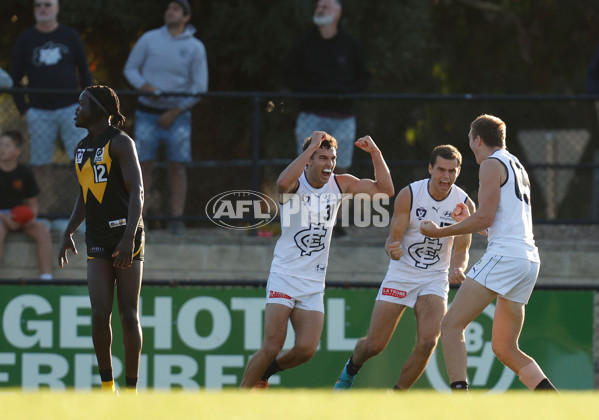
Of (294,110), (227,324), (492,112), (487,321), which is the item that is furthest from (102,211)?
(492,112)

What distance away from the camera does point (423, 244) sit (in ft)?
30.3

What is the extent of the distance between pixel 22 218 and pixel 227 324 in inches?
98.6

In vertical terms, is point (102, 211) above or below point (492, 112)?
below

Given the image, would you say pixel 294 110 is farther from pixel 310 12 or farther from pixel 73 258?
pixel 73 258

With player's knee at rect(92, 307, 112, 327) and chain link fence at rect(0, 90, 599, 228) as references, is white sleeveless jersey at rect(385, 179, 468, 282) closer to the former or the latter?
chain link fence at rect(0, 90, 599, 228)

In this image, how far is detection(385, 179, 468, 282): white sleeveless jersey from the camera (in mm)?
9219

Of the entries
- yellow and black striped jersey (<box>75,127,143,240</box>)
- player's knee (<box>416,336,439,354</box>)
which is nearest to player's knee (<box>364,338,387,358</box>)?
player's knee (<box>416,336,439,354</box>)

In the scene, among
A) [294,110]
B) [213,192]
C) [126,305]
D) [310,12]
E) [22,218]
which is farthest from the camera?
[310,12]

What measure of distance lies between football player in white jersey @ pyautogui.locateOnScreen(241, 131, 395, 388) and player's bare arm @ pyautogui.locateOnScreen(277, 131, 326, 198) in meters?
0.01

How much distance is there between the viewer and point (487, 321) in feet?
34.5

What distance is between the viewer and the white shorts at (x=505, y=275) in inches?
320

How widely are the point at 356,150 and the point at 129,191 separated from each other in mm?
4618

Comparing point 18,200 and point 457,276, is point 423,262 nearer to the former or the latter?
point 457,276

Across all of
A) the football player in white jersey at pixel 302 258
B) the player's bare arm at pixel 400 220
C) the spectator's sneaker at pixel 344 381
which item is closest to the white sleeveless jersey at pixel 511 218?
the player's bare arm at pixel 400 220
